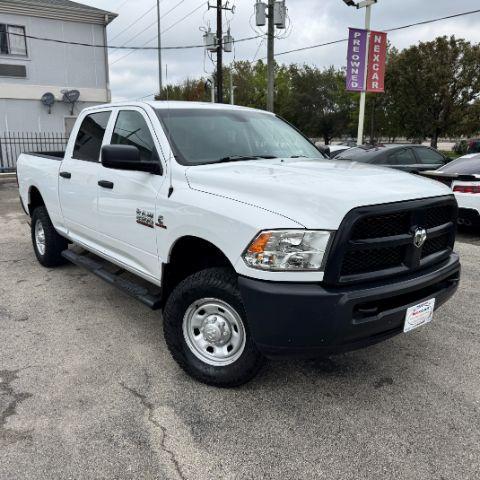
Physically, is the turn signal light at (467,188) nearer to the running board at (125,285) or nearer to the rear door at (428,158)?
the rear door at (428,158)

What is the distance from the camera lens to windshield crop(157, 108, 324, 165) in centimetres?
356

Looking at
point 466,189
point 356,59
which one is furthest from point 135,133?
point 356,59

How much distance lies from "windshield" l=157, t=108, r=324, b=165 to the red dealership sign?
37.5 ft

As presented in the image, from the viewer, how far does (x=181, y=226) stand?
10.2 feet

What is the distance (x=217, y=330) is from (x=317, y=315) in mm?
798

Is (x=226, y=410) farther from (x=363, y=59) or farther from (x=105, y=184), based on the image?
(x=363, y=59)

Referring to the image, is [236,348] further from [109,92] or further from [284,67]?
[284,67]

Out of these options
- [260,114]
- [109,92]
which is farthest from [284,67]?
[260,114]

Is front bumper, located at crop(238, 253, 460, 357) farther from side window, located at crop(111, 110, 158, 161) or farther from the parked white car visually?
the parked white car

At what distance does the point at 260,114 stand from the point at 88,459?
324cm

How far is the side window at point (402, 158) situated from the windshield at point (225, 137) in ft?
19.1

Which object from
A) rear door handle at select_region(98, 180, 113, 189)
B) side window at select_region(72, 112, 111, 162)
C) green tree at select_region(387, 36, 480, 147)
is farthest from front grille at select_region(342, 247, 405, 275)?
green tree at select_region(387, 36, 480, 147)

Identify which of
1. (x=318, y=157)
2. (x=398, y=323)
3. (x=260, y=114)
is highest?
(x=260, y=114)

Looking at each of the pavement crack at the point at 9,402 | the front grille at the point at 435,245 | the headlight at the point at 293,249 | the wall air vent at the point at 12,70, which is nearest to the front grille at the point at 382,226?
the headlight at the point at 293,249
